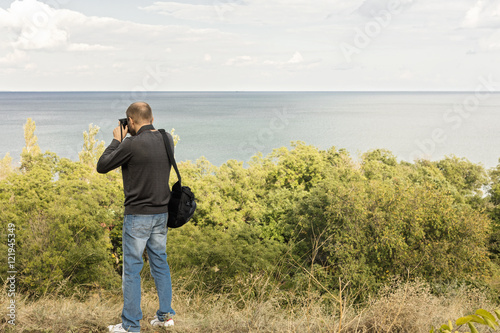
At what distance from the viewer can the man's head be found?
3.70m

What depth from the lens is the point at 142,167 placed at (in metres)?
3.62


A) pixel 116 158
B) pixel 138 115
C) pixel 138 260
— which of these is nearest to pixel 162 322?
pixel 138 260

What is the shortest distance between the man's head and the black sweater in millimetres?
93

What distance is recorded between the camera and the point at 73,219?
17.2 metres

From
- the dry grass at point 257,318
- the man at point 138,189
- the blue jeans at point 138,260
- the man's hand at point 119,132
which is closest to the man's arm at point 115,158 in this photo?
the man at point 138,189

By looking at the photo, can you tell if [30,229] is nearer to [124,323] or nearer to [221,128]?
[124,323]

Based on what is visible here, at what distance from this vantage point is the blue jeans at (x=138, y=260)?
3.71 meters

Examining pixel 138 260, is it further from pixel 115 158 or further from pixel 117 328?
pixel 115 158

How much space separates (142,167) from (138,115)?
1.60ft

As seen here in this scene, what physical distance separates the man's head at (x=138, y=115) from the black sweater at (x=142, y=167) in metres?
0.09

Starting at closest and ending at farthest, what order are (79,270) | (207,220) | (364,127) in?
(79,270) < (207,220) < (364,127)

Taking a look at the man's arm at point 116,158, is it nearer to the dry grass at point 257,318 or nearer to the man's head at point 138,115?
the man's head at point 138,115

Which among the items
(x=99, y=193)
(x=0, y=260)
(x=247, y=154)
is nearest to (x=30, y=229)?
(x=0, y=260)

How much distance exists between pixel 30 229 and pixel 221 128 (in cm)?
11068
